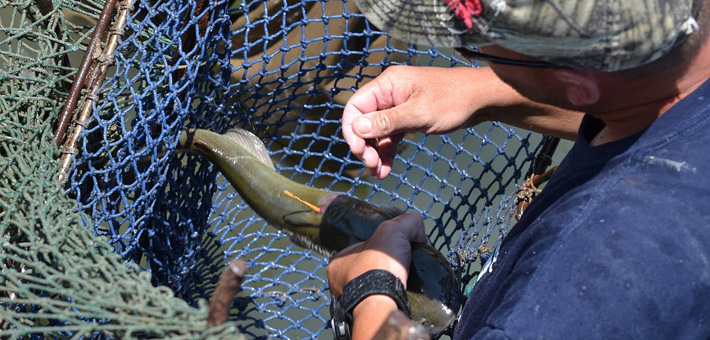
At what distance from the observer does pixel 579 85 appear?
1.40m

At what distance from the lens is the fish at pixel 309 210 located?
2363 millimetres

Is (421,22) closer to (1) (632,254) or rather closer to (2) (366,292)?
(1) (632,254)

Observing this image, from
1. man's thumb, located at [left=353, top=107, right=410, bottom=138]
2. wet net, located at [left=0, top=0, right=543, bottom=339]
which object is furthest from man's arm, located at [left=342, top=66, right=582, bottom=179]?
wet net, located at [left=0, top=0, right=543, bottom=339]

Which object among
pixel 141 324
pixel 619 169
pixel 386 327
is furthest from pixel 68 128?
pixel 619 169

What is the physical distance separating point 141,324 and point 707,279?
1106 mm

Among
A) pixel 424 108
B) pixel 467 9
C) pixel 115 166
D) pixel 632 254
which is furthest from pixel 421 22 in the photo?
pixel 115 166

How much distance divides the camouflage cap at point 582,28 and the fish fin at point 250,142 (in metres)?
1.82

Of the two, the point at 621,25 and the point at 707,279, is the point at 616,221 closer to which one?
the point at 707,279

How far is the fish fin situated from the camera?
3053 mm

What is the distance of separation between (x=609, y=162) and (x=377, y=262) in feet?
2.54

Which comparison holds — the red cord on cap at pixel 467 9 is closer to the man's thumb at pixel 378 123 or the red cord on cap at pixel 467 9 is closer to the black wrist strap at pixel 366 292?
the black wrist strap at pixel 366 292

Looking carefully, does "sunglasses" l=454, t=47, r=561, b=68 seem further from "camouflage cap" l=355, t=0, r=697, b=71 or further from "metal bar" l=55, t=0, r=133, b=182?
"metal bar" l=55, t=0, r=133, b=182

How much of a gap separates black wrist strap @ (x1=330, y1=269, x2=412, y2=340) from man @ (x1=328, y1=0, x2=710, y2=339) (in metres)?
0.34

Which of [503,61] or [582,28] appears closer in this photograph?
[582,28]
